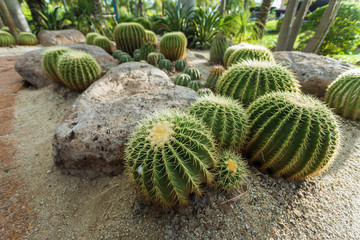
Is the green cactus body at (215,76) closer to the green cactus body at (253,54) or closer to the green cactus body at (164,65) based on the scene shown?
the green cactus body at (253,54)

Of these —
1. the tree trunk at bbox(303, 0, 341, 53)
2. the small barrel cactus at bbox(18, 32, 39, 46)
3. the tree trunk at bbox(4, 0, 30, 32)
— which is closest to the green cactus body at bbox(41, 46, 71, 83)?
the tree trunk at bbox(303, 0, 341, 53)

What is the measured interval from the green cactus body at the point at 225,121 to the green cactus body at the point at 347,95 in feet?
8.63

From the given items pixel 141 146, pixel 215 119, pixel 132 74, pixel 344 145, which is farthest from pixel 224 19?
pixel 141 146

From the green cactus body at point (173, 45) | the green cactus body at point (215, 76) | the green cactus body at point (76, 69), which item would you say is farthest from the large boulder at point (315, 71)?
the green cactus body at point (76, 69)

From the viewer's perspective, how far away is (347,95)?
3.26 meters

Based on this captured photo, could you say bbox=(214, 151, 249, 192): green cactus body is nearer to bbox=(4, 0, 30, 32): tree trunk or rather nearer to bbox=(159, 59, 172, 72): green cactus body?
bbox=(159, 59, 172, 72): green cactus body

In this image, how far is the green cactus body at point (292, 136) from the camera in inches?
68.7

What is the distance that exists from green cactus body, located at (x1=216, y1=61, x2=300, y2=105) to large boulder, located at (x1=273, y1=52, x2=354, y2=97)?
2.10 metres

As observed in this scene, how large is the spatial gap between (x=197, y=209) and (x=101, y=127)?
1514 millimetres

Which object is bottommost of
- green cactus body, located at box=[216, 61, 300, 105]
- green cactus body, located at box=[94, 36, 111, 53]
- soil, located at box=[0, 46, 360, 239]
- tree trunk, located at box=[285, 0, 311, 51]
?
soil, located at box=[0, 46, 360, 239]

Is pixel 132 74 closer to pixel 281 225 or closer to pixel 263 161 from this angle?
pixel 263 161

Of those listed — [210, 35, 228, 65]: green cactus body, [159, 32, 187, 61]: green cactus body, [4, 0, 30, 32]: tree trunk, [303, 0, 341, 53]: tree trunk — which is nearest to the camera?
[303, 0, 341, 53]: tree trunk

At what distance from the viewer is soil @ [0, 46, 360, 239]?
5.16 ft

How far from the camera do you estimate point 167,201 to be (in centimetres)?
154
